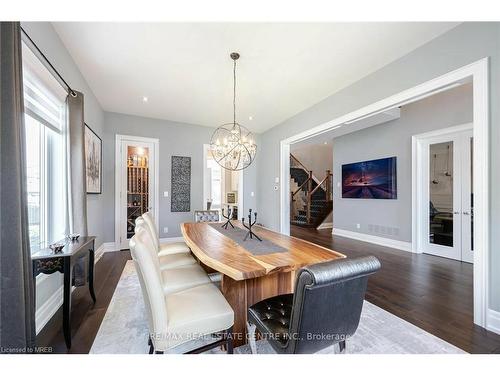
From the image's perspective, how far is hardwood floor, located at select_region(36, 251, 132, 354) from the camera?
1.74 meters

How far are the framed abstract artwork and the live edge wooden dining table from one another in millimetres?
2254

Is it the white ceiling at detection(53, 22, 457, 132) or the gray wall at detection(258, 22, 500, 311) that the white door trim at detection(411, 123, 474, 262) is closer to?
the gray wall at detection(258, 22, 500, 311)

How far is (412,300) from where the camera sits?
7.95ft

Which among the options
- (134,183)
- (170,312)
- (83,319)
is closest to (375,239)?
(170,312)

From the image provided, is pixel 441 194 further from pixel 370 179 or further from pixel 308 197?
pixel 308 197

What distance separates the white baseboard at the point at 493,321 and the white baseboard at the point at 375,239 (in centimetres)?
269

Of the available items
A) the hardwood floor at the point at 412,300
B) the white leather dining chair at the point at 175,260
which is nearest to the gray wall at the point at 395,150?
the hardwood floor at the point at 412,300

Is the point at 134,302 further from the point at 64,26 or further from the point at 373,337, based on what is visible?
the point at 64,26

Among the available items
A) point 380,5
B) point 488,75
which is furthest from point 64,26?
point 488,75

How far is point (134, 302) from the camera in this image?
2.37m

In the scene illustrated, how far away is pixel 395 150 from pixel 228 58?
13.1 feet

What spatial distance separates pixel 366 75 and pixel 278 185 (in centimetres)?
271

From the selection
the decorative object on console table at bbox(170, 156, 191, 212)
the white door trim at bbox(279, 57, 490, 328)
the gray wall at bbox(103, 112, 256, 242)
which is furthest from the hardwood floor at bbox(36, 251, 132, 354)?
the white door trim at bbox(279, 57, 490, 328)

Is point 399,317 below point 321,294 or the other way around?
below
